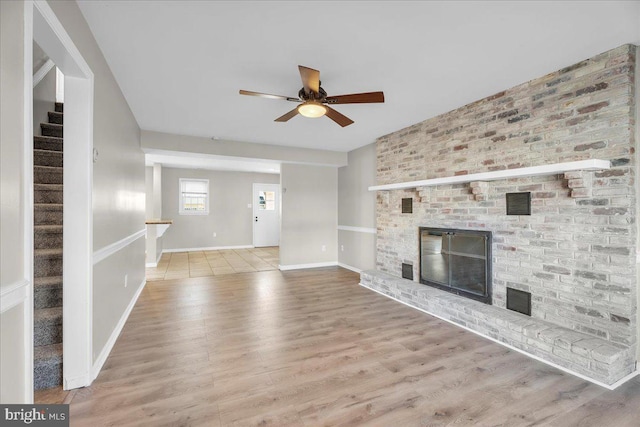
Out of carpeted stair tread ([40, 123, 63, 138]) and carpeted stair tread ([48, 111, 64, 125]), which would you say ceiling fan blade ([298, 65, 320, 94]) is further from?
carpeted stair tread ([48, 111, 64, 125])

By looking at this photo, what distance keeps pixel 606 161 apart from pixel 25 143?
3.52m

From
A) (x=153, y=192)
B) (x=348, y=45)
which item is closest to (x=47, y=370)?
(x=348, y=45)

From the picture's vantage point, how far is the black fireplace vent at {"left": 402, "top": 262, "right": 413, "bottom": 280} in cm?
418

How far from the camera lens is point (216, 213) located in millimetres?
8539

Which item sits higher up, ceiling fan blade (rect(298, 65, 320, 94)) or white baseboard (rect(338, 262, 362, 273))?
ceiling fan blade (rect(298, 65, 320, 94))

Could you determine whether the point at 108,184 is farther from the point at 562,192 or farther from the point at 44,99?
the point at 562,192

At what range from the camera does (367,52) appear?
228 cm

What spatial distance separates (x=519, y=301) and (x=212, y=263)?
5779 millimetres

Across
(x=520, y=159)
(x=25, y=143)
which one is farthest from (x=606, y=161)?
(x=25, y=143)

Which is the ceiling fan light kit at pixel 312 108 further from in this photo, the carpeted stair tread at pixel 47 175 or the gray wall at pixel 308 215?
the gray wall at pixel 308 215

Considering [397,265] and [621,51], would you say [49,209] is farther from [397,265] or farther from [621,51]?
[621,51]

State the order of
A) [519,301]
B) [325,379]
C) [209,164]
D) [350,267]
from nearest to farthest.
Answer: [325,379] → [519,301] → [350,267] → [209,164]

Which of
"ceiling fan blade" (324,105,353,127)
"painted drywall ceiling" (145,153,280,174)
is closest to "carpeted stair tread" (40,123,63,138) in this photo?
"painted drywall ceiling" (145,153,280,174)

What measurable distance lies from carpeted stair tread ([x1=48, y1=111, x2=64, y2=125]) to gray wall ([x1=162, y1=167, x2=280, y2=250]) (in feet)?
14.9
